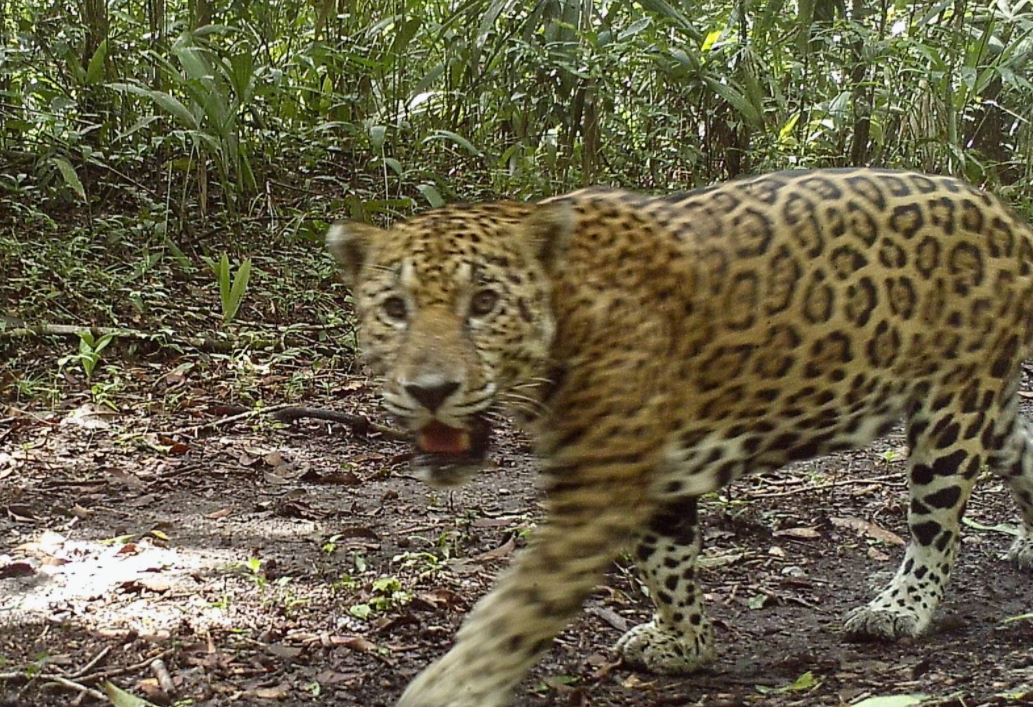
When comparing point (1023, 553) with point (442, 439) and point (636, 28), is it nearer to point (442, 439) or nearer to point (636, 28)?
point (442, 439)

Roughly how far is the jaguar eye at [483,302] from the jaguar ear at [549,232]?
0.71 feet

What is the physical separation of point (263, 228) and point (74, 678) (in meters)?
6.06

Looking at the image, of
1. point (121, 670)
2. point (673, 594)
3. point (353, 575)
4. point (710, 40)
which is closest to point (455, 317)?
point (673, 594)

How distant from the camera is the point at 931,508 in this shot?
4465mm

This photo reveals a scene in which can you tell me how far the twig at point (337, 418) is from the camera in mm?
6863

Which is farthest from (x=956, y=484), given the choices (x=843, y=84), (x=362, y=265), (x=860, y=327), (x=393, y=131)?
(x=393, y=131)

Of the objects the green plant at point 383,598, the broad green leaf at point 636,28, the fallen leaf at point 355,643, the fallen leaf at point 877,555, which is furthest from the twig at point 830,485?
the broad green leaf at point 636,28

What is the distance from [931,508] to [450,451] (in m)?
2.00

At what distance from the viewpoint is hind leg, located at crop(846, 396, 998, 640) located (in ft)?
14.3

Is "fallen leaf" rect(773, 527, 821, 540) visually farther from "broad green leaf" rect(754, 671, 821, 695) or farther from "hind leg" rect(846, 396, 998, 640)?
"broad green leaf" rect(754, 671, 821, 695)

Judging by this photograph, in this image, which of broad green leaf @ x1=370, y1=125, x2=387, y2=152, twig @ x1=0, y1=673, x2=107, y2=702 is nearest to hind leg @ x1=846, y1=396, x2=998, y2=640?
twig @ x1=0, y1=673, x2=107, y2=702

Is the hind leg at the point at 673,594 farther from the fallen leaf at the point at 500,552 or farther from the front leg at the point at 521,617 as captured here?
the fallen leaf at the point at 500,552

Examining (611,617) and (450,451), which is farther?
(611,617)

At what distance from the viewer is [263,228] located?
381 inches
